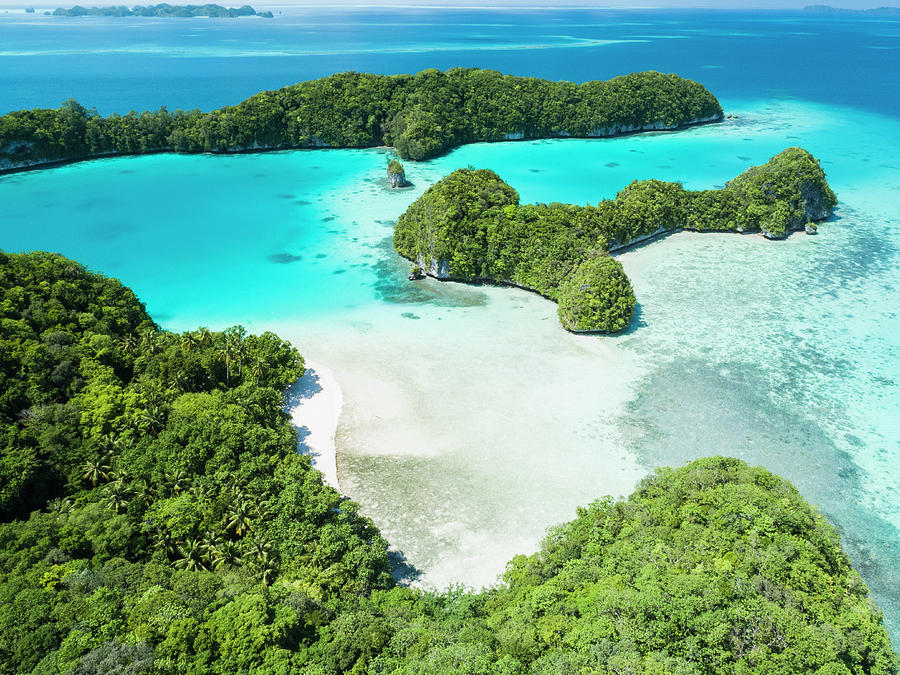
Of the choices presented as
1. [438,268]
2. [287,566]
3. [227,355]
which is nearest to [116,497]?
[287,566]

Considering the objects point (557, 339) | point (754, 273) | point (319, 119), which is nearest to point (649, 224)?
A: point (754, 273)

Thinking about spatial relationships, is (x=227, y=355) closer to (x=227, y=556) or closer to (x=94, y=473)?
(x=94, y=473)

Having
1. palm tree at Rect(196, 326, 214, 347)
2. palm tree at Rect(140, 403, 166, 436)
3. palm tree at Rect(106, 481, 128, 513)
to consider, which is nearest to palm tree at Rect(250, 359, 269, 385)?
palm tree at Rect(196, 326, 214, 347)

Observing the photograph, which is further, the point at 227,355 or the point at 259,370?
the point at 259,370

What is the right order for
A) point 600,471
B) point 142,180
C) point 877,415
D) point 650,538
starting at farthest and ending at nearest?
point 142,180 < point 877,415 < point 600,471 < point 650,538

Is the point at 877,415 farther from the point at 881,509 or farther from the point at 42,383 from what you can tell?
the point at 42,383

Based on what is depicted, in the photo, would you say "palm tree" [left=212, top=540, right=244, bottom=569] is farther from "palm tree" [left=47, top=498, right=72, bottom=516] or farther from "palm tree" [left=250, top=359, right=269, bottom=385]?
"palm tree" [left=250, top=359, right=269, bottom=385]
